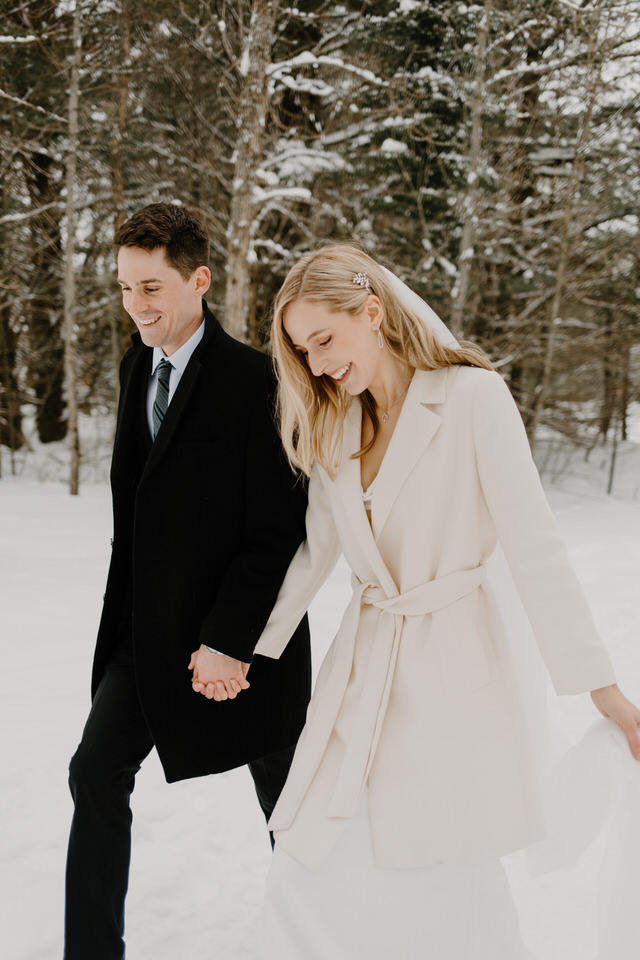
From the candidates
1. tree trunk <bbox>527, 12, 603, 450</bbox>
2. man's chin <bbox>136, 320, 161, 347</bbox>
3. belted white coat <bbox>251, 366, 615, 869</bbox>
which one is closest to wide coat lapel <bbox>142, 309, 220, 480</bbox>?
man's chin <bbox>136, 320, 161, 347</bbox>

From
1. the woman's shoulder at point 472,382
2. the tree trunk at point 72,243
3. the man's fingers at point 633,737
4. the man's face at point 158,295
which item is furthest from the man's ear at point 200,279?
the tree trunk at point 72,243

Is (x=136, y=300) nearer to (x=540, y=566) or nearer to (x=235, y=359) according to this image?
(x=235, y=359)

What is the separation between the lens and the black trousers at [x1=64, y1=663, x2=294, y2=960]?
1.90m

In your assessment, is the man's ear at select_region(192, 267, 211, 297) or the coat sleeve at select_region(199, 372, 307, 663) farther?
the man's ear at select_region(192, 267, 211, 297)

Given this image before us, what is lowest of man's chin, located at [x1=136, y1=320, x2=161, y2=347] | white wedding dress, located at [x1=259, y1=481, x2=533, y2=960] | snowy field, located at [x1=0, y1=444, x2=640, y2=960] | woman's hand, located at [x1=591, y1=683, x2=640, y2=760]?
snowy field, located at [x1=0, y1=444, x2=640, y2=960]

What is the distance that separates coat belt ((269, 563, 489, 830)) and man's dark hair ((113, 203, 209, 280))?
1.00 metres

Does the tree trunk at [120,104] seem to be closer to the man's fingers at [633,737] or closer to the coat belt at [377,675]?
the coat belt at [377,675]

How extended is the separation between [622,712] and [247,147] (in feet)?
31.8

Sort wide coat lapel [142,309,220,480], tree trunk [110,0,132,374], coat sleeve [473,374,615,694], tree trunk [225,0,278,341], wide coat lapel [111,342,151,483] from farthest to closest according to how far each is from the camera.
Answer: tree trunk [110,0,132,374]
tree trunk [225,0,278,341]
wide coat lapel [111,342,151,483]
wide coat lapel [142,309,220,480]
coat sleeve [473,374,615,694]

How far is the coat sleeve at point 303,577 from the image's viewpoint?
2092mm

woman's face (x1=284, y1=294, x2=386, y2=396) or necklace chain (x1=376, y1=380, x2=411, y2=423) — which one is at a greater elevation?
woman's face (x1=284, y1=294, x2=386, y2=396)

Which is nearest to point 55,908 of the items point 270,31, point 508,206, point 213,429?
point 213,429

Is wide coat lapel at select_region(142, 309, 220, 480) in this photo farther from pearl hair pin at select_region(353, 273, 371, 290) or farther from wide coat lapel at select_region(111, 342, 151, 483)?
pearl hair pin at select_region(353, 273, 371, 290)

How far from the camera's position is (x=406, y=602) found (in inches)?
71.6
